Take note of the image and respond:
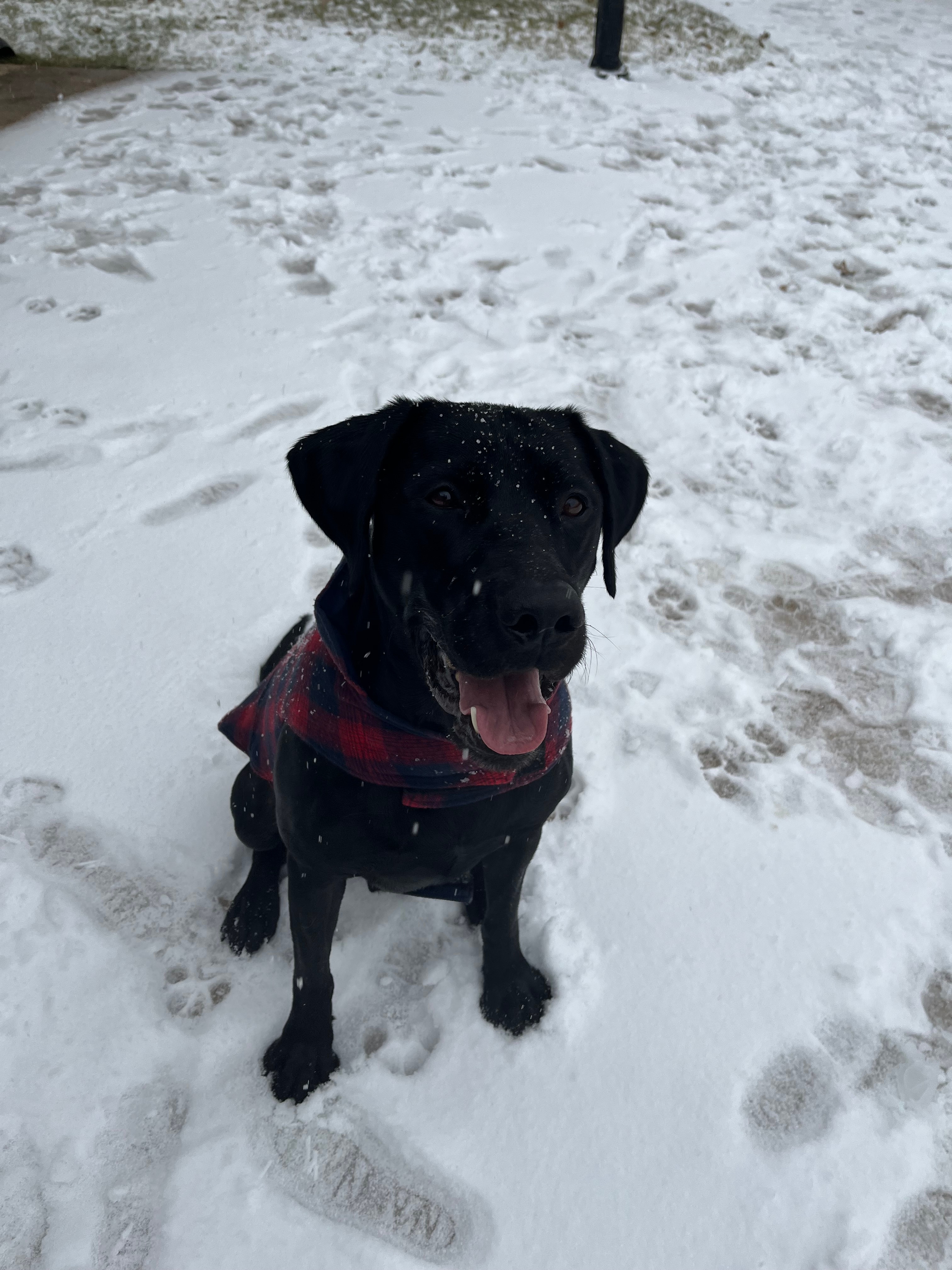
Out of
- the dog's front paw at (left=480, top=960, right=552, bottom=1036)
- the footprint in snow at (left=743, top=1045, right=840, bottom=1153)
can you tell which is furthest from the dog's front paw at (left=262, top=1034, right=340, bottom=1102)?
the footprint in snow at (left=743, top=1045, right=840, bottom=1153)

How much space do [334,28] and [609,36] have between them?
10.2 feet

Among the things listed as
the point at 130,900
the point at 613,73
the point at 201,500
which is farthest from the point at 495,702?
the point at 613,73

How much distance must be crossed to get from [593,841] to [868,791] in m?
0.90

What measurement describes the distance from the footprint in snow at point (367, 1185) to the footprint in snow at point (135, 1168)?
20 cm

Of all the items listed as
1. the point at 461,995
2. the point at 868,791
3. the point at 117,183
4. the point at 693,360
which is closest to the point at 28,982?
the point at 461,995

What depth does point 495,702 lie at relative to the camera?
163 cm

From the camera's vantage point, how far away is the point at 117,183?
5777 mm

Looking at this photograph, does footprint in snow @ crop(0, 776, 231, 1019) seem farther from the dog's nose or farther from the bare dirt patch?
the bare dirt patch

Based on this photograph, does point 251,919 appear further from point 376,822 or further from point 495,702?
point 495,702

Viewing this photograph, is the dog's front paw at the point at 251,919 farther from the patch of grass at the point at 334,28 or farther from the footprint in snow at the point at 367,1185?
the patch of grass at the point at 334,28

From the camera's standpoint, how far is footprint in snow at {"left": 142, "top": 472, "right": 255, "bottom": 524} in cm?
345

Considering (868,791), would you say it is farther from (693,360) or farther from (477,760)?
(693,360)

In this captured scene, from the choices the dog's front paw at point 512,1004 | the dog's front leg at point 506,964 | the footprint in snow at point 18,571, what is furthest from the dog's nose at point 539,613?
the footprint in snow at point 18,571

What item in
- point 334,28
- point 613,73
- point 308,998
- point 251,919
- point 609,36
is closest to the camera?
point 308,998
